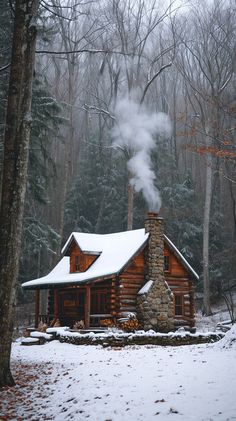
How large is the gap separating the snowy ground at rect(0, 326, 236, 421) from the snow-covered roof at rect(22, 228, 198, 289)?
9531 millimetres

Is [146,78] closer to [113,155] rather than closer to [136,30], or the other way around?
[136,30]

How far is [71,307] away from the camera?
26.6m

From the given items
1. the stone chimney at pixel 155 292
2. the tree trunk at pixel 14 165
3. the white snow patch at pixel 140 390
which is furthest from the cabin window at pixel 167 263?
the tree trunk at pixel 14 165

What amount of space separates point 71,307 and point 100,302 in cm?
252

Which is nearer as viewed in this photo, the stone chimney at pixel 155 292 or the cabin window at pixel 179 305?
the stone chimney at pixel 155 292

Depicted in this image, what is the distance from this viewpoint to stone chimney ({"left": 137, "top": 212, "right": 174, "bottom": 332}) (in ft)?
75.0

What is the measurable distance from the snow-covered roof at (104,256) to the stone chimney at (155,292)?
23.0 inches

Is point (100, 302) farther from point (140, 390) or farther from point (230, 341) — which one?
point (140, 390)

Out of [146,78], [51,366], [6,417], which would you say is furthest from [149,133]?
[6,417]

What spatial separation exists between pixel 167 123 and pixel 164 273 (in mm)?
22817

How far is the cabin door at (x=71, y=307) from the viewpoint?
1021 inches

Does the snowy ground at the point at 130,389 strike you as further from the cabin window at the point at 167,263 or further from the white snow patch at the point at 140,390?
the cabin window at the point at 167,263

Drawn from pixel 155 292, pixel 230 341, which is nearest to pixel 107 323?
pixel 155 292

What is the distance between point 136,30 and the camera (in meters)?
35.1
